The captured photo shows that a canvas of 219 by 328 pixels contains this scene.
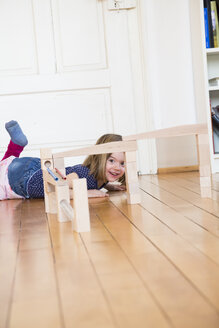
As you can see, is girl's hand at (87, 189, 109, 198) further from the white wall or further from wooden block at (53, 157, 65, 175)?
the white wall

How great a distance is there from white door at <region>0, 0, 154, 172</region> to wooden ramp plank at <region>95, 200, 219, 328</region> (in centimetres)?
170

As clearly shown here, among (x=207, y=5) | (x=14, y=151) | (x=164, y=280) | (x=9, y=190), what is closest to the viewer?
(x=164, y=280)

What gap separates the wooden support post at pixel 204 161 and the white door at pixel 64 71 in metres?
1.37

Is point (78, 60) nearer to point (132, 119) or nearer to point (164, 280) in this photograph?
point (132, 119)

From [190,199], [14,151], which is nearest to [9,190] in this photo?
[14,151]

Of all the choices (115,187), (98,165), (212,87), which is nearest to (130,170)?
(98,165)

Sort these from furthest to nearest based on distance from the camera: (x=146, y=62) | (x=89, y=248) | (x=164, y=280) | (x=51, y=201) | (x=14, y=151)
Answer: (x=146, y=62) → (x=14, y=151) → (x=51, y=201) → (x=89, y=248) → (x=164, y=280)

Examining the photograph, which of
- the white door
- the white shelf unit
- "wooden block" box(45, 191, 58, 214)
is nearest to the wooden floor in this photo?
"wooden block" box(45, 191, 58, 214)

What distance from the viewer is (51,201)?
2.15 metres

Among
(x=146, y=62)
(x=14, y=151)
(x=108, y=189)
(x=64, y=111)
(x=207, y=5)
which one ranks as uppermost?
(x=207, y=5)

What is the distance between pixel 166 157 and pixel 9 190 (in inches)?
49.4

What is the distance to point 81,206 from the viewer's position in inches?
64.7

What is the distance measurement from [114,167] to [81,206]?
0.93 metres

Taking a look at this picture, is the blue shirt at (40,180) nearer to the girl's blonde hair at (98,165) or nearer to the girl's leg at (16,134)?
the girl's blonde hair at (98,165)
